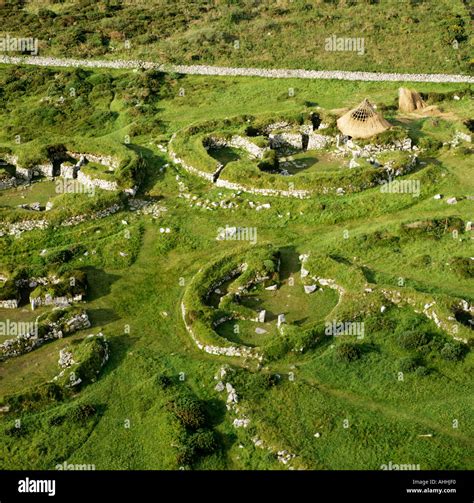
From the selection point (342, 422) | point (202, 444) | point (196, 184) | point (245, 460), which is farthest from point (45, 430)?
point (196, 184)

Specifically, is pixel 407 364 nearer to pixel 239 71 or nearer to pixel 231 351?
pixel 231 351

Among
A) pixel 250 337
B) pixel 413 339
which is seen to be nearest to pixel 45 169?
pixel 250 337

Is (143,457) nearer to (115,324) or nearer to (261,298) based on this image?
(115,324)

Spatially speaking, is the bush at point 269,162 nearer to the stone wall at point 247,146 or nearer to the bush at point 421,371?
the stone wall at point 247,146

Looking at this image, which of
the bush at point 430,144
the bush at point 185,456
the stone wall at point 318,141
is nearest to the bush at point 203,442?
the bush at point 185,456

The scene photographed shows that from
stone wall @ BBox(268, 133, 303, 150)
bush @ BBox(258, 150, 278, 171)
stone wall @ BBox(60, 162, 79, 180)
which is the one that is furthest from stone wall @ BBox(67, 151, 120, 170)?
stone wall @ BBox(268, 133, 303, 150)
